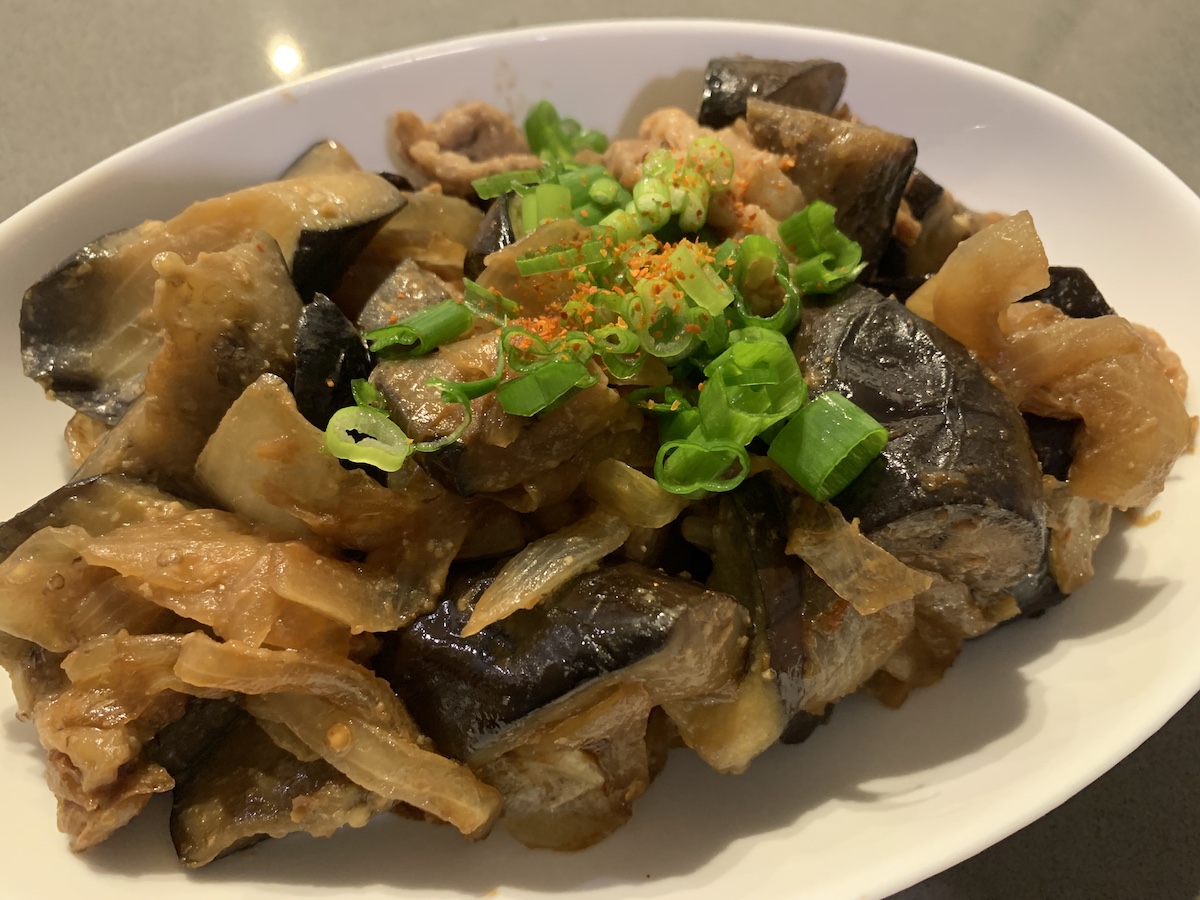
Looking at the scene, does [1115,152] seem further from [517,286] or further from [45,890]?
[45,890]

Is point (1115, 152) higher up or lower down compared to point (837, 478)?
higher up

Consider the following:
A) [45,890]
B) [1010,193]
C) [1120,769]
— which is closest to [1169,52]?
[1010,193]

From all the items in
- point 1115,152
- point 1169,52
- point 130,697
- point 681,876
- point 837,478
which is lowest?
point 681,876

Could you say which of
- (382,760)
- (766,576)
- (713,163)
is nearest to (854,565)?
(766,576)

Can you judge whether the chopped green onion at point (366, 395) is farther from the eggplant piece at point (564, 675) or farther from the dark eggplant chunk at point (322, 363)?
the eggplant piece at point (564, 675)

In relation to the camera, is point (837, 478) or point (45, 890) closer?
point (45, 890)

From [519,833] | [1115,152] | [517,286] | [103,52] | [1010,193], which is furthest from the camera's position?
[103,52]
